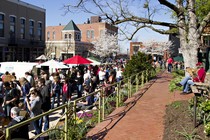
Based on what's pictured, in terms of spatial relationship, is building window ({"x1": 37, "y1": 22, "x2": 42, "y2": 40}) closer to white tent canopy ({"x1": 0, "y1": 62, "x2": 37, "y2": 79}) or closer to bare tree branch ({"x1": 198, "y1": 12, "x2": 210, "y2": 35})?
white tent canopy ({"x1": 0, "y1": 62, "x2": 37, "y2": 79})

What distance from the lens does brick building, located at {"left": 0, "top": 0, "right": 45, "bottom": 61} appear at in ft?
116

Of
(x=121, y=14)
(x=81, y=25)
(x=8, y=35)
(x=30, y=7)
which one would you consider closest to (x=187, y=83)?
(x=121, y=14)

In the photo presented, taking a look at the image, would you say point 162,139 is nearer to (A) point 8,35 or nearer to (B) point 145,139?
(B) point 145,139

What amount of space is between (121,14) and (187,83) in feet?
18.7

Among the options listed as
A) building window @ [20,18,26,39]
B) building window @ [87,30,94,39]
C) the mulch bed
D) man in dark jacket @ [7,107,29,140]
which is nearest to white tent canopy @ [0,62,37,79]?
the mulch bed

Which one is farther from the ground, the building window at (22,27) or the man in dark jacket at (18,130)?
the building window at (22,27)

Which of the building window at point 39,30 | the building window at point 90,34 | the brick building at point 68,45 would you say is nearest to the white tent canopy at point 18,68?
the building window at point 39,30

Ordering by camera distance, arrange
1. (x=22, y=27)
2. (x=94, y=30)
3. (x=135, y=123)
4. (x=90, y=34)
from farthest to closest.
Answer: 1. (x=90, y=34)
2. (x=94, y=30)
3. (x=22, y=27)
4. (x=135, y=123)

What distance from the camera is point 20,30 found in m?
38.4

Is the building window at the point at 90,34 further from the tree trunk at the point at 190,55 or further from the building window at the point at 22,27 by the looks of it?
the tree trunk at the point at 190,55

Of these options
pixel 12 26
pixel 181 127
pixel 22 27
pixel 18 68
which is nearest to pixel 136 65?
pixel 18 68

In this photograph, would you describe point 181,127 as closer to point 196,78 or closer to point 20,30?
point 196,78

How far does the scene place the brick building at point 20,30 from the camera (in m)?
35.2

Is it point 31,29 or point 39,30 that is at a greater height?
point 39,30
